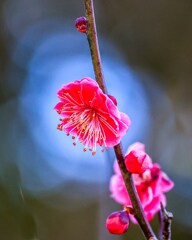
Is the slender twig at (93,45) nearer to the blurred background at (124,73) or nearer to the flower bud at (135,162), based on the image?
the flower bud at (135,162)

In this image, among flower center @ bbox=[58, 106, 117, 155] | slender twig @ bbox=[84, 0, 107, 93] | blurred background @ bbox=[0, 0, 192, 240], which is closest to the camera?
slender twig @ bbox=[84, 0, 107, 93]

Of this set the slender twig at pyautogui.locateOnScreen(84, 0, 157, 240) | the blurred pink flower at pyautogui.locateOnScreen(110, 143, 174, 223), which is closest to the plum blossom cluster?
the blurred pink flower at pyautogui.locateOnScreen(110, 143, 174, 223)

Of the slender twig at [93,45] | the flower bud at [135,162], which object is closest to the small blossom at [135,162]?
the flower bud at [135,162]

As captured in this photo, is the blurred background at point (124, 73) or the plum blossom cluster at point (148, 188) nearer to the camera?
the plum blossom cluster at point (148, 188)

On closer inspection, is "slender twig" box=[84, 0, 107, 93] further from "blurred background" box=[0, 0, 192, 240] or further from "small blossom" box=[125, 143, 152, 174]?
"blurred background" box=[0, 0, 192, 240]

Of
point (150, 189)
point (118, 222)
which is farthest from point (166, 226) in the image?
point (150, 189)

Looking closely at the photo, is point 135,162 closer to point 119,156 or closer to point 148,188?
point 119,156

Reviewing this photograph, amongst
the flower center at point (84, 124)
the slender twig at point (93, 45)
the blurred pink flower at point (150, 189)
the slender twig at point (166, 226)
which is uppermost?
the slender twig at point (93, 45)

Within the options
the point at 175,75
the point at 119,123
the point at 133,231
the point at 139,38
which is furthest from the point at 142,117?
the point at 119,123

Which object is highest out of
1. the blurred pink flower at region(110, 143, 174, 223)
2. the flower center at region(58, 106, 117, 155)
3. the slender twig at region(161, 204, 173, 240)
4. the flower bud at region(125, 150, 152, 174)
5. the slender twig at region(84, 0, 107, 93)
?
the slender twig at region(84, 0, 107, 93)

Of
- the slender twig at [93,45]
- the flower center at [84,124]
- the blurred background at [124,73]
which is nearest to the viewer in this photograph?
the slender twig at [93,45]
